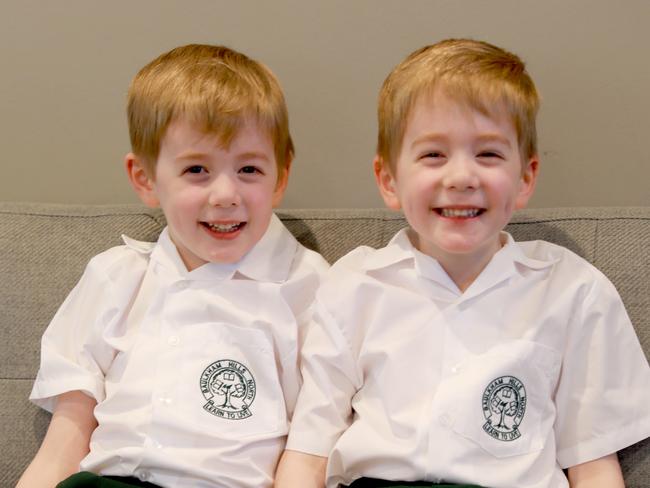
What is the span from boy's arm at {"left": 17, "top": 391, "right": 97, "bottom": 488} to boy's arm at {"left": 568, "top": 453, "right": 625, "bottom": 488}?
33.2 inches

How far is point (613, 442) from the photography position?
137cm

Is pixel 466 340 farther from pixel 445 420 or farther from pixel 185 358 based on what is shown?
pixel 185 358

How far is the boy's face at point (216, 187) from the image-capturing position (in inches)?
56.4

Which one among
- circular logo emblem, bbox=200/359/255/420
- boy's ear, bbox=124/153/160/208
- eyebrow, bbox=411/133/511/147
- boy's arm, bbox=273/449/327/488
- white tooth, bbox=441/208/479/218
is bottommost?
boy's arm, bbox=273/449/327/488

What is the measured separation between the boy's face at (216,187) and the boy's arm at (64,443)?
1.14 ft

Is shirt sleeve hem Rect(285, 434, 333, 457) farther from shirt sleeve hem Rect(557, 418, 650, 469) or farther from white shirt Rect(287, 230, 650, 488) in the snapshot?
shirt sleeve hem Rect(557, 418, 650, 469)

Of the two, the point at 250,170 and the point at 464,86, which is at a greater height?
the point at 464,86

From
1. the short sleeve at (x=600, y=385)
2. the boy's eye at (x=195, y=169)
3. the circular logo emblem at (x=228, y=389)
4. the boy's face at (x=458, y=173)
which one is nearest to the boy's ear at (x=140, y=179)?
the boy's eye at (x=195, y=169)

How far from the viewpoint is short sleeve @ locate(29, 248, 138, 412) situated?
59.2 inches

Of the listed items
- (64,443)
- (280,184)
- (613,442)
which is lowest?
(64,443)

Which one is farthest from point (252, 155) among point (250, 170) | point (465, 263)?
point (465, 263)

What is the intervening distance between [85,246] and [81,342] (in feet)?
0.75

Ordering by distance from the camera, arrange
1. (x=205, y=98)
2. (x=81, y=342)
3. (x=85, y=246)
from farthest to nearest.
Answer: (x=85, y=246) → (x=81, y=342) → (x=205, y=98)

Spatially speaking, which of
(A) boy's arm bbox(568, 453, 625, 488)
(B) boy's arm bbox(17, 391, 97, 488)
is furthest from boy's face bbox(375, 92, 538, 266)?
(B) boy's arm bbox(17, 391, 97, 488)
